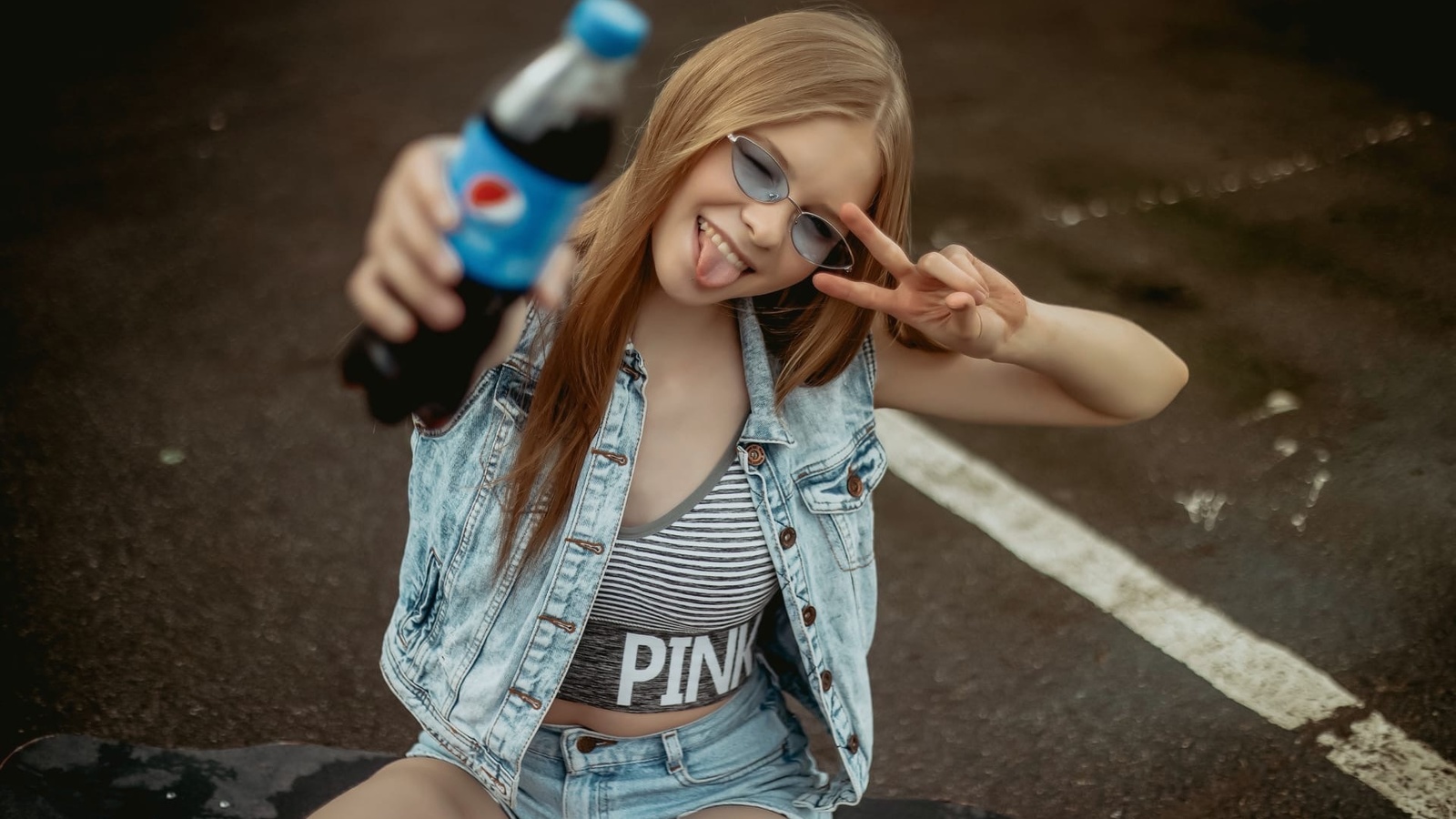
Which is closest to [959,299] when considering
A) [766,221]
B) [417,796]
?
[766,221]

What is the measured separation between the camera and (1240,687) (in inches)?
144

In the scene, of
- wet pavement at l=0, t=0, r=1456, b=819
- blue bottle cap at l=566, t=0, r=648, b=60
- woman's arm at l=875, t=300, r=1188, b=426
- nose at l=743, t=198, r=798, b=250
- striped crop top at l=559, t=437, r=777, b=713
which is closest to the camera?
blue bottle cap at l=566, t=0, r=648, b=60

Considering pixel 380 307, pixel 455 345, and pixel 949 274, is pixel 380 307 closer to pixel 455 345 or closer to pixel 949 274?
pixel 455 345

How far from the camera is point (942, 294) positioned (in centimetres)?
221

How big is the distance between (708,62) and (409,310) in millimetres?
907

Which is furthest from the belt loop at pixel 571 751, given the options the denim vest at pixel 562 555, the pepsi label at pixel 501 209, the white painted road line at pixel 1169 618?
the white painted road line at pixel 1169 618

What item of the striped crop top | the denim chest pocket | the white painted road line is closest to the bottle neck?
the striped crop top

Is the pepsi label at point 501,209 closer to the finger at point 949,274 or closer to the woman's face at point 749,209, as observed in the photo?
the woman's face at point 749,209

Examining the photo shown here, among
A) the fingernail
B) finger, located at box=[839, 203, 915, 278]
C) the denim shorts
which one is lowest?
the denim shorts

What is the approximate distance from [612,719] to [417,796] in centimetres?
37

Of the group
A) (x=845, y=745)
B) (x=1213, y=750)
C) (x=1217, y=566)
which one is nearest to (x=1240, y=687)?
(x=1213, y=750)

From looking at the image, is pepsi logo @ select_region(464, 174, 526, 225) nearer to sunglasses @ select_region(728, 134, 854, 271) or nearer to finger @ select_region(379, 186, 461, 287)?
finger @ select_region(379, 186, 461, 287)

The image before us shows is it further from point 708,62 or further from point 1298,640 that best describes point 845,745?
point 1298,640

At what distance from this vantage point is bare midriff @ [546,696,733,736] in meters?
2.39
